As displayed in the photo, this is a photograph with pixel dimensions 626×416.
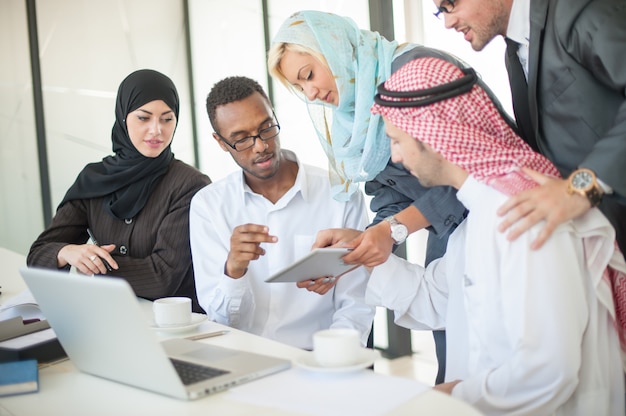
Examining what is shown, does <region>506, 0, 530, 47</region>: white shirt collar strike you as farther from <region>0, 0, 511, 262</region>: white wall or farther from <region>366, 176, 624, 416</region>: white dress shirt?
<region>0, 0, 511, 262</region>: white wall

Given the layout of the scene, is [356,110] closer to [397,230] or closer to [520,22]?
[397,230]

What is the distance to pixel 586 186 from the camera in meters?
1.48

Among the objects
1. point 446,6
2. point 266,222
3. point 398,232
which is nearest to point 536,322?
point 398,232

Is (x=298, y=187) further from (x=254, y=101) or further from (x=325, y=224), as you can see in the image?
(x=254, y=101)

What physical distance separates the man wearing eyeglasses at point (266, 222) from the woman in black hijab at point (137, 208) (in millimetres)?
261

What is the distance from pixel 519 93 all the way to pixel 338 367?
1144 mm

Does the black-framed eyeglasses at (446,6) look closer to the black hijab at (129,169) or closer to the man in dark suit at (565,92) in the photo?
the man in dark suit at (565,92)

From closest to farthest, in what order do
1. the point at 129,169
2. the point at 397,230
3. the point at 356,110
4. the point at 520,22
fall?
the point at 520,22 < the point at 397,230 < the point at 356,110 < the point at 129,169

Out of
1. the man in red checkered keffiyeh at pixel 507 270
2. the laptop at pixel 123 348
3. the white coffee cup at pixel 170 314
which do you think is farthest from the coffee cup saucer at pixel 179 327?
the man in red checkered keffiyeh at pixel 507 270

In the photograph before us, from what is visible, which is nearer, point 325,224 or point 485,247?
point 485,247

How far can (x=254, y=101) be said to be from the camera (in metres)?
2.47

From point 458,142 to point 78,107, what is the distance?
191 inches

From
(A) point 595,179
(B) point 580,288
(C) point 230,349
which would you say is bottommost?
(C) point 230,349

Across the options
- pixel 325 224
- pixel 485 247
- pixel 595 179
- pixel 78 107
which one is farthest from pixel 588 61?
pixel 78 107
